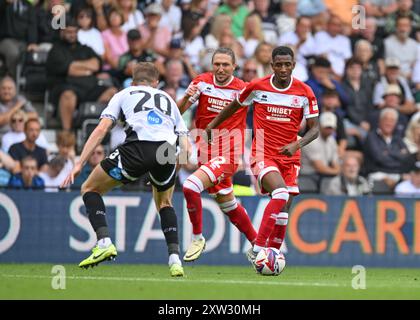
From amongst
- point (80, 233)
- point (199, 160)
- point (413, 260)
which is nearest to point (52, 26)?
point (80, 233)

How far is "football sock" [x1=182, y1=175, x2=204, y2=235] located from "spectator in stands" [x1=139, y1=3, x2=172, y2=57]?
681 cm

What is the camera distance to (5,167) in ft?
57.2

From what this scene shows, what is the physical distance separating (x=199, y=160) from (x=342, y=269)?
3407mm

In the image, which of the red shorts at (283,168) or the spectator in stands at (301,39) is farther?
the spectator in stands at (301,39)

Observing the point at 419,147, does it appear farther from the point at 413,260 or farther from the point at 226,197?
the point at 226,197

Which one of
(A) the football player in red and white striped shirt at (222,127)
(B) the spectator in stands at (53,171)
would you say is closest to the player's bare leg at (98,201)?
(A) the football player in red and white striped shirt at (222,127)

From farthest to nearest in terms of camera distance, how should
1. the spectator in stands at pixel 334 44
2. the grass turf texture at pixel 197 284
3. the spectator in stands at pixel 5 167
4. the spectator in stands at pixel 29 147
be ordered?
the spectator in stands at pixel 334 44 → the spectator in stands at pixel 29 147 → the spectator in stands at pixel 5 167 → the grass turf texture at pixel 197 284

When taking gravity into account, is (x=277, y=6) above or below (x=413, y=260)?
above

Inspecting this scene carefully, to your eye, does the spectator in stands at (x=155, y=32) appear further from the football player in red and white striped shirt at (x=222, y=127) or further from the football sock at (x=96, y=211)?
the football sock at (x=96, y=211)

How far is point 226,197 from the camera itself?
14.7 meters

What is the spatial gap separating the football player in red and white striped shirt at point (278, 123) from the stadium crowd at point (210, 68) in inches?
167

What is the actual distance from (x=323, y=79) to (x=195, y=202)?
7.43 meters

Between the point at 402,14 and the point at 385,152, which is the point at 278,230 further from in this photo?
the point at 402,14

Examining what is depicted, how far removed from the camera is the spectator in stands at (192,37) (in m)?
21.1
